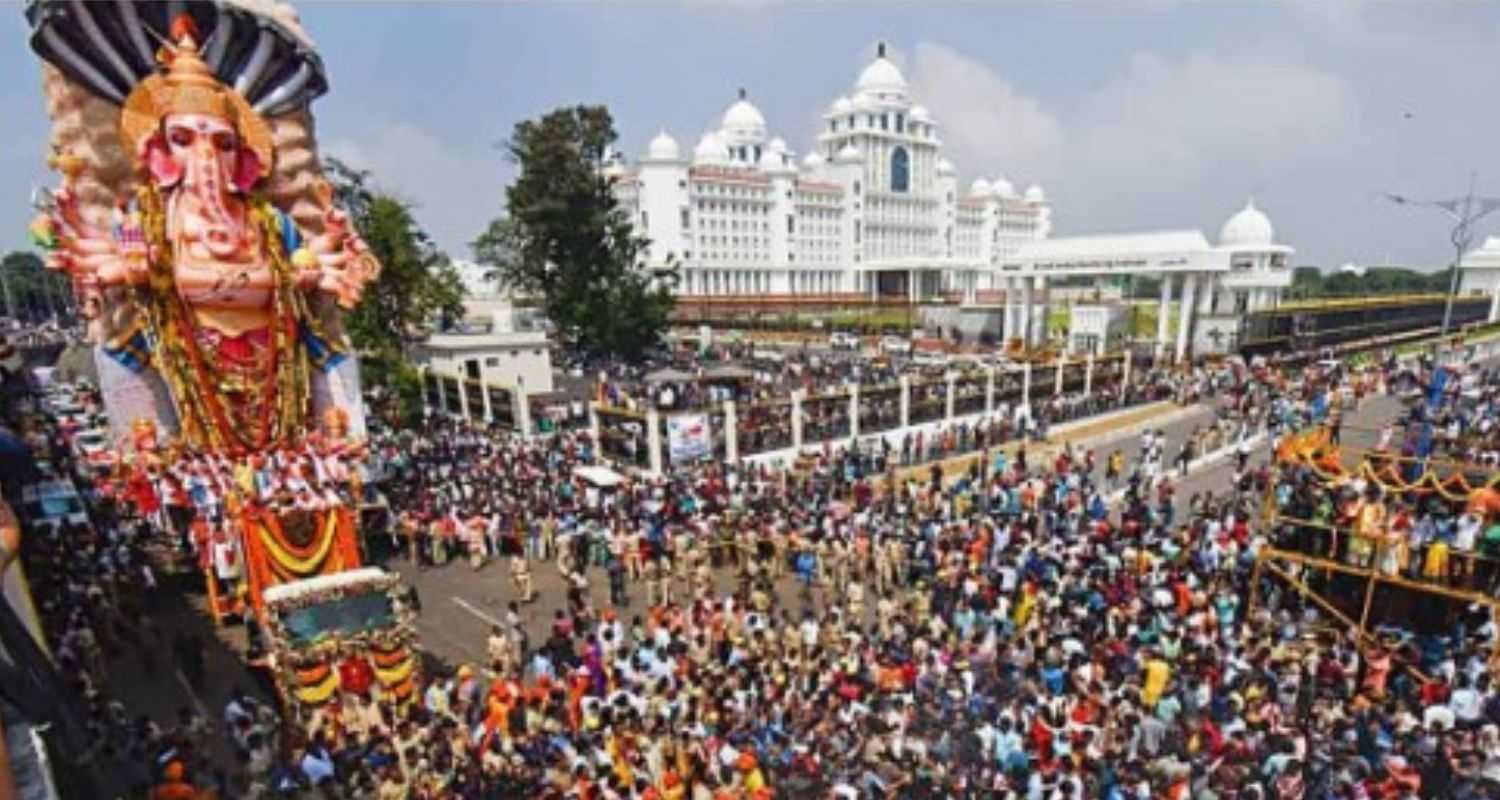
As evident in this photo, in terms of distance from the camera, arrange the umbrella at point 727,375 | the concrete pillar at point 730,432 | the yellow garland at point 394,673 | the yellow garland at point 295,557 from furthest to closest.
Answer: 1. the umbrella at point 727,375
2. the concrete pillar at point 730,432
3. the yellow garland at point 295,557
4. the yellow garland at point 394,673

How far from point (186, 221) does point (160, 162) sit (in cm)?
101

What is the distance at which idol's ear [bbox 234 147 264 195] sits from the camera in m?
14.7

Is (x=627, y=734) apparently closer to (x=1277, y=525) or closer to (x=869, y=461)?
(x=1277, y=525)

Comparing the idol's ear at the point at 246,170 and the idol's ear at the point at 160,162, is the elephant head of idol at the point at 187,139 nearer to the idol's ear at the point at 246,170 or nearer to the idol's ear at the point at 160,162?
the idol's ear at the point at 160,162

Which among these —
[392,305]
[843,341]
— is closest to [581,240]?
[392,305]

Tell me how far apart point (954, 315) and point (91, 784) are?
51.9 metres

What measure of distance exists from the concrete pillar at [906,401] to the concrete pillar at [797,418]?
3.52 meters

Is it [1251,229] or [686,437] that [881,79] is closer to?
[1251,229]

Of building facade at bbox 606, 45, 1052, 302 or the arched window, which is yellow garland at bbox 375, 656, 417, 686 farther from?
the arched window

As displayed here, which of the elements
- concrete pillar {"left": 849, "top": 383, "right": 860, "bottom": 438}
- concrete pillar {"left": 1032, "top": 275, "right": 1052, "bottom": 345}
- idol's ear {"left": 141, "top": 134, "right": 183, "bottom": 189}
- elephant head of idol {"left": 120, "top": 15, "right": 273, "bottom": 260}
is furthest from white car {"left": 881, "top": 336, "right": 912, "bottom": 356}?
idol's ear {"left": 141, "top": 134, "right": 183, "bottom": 189}

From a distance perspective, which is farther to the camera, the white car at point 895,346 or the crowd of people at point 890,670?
the white car at point 895,346

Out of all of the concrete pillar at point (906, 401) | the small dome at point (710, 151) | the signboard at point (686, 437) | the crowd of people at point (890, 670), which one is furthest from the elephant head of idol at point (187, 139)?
the small dome at point (710, 151)

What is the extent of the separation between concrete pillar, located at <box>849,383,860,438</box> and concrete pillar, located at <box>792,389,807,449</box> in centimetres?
158

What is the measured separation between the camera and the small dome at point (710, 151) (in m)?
89.0
